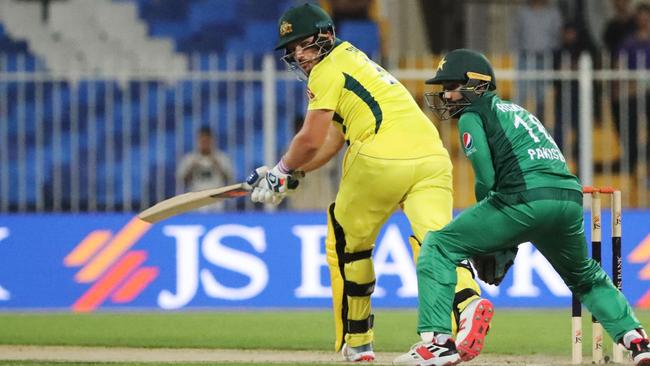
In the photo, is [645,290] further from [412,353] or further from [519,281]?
[412,353]

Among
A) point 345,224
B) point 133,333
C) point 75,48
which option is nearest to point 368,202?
point 345,224

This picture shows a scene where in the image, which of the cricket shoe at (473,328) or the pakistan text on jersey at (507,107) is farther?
the pakistan text on jersey at (507,107)

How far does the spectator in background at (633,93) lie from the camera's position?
631 inches

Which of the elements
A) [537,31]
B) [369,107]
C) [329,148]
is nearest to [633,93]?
[537,31]

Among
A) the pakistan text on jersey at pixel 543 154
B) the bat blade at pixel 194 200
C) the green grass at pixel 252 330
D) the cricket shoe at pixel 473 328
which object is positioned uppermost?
the pakistan text on jersey at pixel 543 154

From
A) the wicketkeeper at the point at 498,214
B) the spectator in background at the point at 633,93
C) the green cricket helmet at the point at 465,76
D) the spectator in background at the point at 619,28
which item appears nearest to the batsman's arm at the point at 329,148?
the green cricket helmet at the point at 465,76

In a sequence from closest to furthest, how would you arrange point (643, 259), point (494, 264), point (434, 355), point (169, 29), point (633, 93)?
point (434, 355), point (494, 264), point (643, 259), point (633, 93), point (169, 29)

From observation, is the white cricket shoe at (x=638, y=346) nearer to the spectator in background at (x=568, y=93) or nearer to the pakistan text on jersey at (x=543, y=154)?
the pakistan text on jersey at (x=543, y=154)

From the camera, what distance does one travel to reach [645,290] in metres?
14.1

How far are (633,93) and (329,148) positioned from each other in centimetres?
774

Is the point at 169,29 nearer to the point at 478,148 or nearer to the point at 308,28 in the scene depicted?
the point at 308,28

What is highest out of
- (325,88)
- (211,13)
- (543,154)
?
(211,13)

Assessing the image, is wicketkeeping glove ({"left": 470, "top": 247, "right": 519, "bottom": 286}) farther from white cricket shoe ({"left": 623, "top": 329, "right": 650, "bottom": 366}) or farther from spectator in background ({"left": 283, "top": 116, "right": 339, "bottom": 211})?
spectator in background ({"left": 283, "top": 116, "right": 339, "bottom": 211})

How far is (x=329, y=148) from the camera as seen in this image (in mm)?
9609
